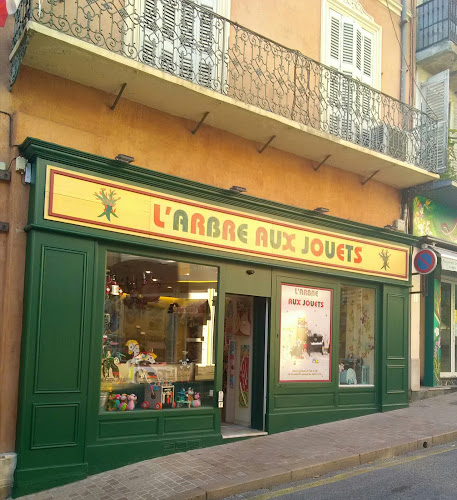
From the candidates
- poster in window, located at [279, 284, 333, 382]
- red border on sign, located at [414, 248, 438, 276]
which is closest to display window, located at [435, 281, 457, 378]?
red border on sign, located at [414, 248, 438, 276]

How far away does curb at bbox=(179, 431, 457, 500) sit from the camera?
633cm

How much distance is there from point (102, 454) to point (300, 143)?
559 cm

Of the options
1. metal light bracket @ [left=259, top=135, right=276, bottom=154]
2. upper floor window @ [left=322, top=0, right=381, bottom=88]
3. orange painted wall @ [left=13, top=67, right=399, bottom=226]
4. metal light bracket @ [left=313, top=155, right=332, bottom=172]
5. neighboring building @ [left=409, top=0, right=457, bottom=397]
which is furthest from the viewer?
neighboring building @ [left=409, top=0, right=457, bottom=397]

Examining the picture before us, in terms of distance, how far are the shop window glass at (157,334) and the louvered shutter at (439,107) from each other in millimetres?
5836

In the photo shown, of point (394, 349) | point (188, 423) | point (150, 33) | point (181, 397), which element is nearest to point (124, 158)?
point (150, 33)

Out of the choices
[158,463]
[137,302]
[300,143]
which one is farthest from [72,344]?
[300,143]

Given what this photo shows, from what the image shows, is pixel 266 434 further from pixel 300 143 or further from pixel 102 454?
pixel 300 143

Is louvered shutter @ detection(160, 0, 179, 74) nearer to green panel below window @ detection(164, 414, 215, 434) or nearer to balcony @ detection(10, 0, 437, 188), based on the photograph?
balcony @ detection(10, 0, 437, 188)

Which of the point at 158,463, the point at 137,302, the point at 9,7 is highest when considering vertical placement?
the point at 9,7

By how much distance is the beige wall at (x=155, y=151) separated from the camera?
6.65 meters

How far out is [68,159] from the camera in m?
6.97

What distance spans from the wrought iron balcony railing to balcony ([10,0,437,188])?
6.52 ft

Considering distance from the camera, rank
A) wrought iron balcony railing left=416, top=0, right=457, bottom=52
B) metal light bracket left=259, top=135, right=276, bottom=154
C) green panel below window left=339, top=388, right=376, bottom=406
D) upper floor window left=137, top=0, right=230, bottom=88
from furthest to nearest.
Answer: wrought iron balcony railing left=416, top=0, right=457, bottom=52 < green panel below window left=339, top=388, right=376, bottom=406 < metal light bracket left=259, top=135, right=276, bottom=154 < upper floor window left=137, top=0, right=230, bottom=88

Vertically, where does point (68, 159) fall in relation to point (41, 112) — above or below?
below
